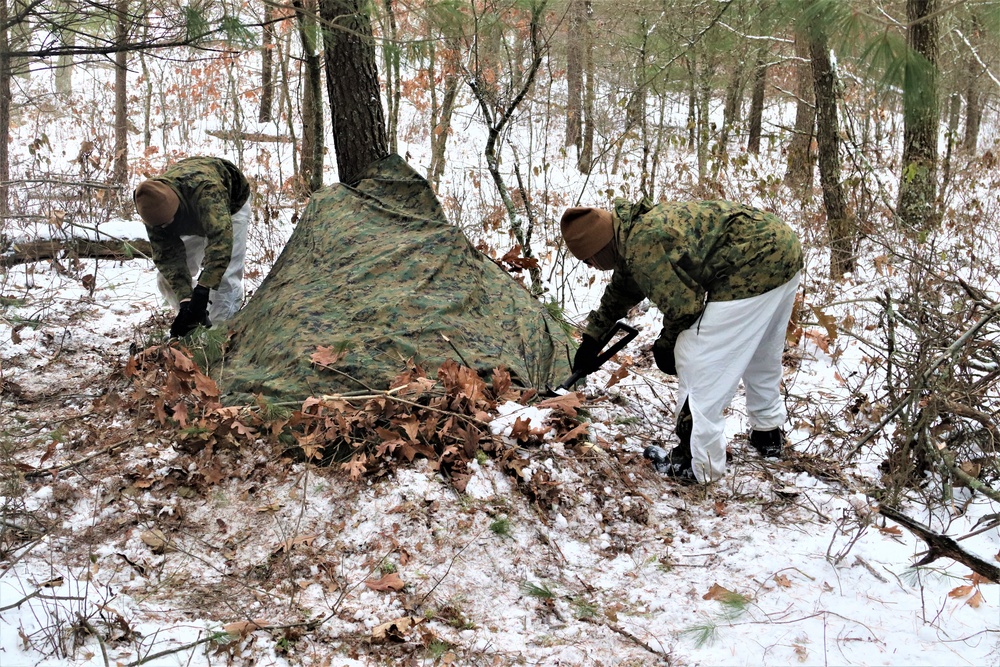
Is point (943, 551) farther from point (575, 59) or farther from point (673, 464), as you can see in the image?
point (575, 59)

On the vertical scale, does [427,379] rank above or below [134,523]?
above

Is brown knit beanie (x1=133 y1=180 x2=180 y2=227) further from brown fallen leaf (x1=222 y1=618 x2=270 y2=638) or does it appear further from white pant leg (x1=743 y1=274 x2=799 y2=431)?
white pant leg (x1=743 y1=274 x2=799 y2=431)

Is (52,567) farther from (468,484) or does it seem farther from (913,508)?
(913,508)

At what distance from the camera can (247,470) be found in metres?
3.30

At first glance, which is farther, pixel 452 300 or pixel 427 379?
pixel 452 300

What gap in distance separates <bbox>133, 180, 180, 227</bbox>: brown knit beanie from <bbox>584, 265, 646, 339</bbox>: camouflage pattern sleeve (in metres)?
2.74

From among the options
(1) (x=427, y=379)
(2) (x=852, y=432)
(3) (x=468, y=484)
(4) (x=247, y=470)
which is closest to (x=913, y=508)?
(2) (x=852, y=432)

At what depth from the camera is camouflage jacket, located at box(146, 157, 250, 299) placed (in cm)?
471

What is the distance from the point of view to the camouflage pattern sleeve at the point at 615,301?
3.54 m

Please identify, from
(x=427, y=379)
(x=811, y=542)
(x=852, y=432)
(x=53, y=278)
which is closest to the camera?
(x=811, y=542)

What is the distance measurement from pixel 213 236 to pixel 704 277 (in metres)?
3.16

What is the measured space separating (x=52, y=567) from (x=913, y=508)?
343 centimetres

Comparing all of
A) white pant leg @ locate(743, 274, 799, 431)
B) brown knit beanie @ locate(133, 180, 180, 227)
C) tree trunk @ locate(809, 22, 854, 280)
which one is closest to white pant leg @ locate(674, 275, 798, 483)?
white pant leg @ locate(743, 274, 799, 431)

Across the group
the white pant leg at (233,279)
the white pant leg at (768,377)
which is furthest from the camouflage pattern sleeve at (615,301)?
the white pant leg at (233,279)
